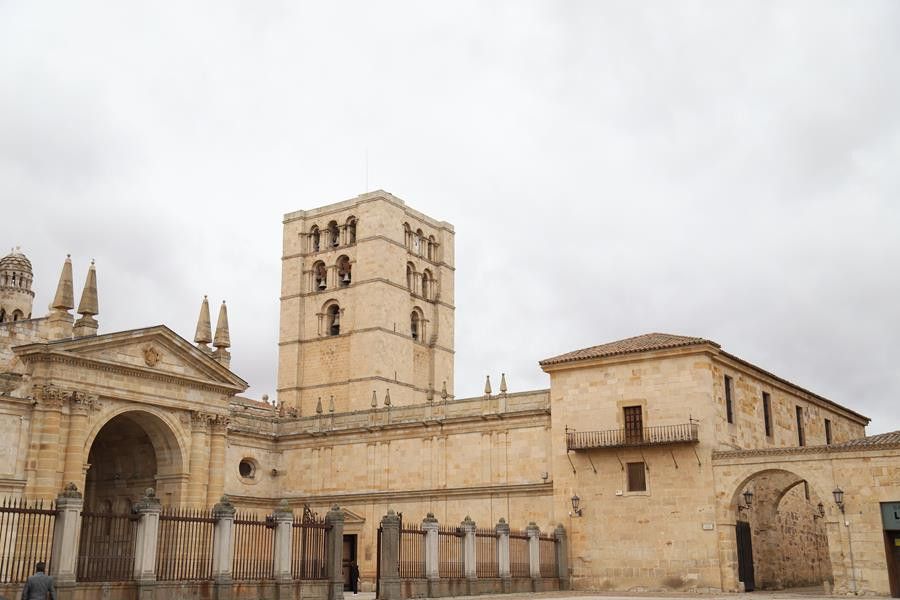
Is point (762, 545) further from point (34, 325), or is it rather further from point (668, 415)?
point (34, 325)

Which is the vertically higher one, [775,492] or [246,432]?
[246,432]

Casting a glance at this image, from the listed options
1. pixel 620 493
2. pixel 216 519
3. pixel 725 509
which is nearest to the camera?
pixel 216 519

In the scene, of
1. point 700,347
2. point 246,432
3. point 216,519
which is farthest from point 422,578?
point 246,432

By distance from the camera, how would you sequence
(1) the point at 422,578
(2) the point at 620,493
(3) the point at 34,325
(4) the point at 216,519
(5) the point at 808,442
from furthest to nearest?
(5) the point at 808,442 < (3) the point at 34,325 < (2) the point at 620,493 < (1) the point at 422,578 < (4) the point at 216,519

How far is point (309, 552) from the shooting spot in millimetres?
25438

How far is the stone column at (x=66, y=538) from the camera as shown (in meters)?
20.2

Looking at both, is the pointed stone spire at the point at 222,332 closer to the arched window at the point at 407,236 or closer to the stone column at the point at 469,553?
the stone column at the point at 469,553

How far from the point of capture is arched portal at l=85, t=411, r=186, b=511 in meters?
36.6

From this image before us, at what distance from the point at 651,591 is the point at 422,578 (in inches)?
326

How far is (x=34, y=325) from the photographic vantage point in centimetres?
3528

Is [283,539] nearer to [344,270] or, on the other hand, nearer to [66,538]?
[66,538]

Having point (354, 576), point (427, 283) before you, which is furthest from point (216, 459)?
point (427, 283)

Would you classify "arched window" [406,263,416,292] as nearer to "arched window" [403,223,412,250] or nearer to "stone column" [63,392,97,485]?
"arched window" [403,223,412,250]

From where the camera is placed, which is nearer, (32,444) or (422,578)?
(422,578)
